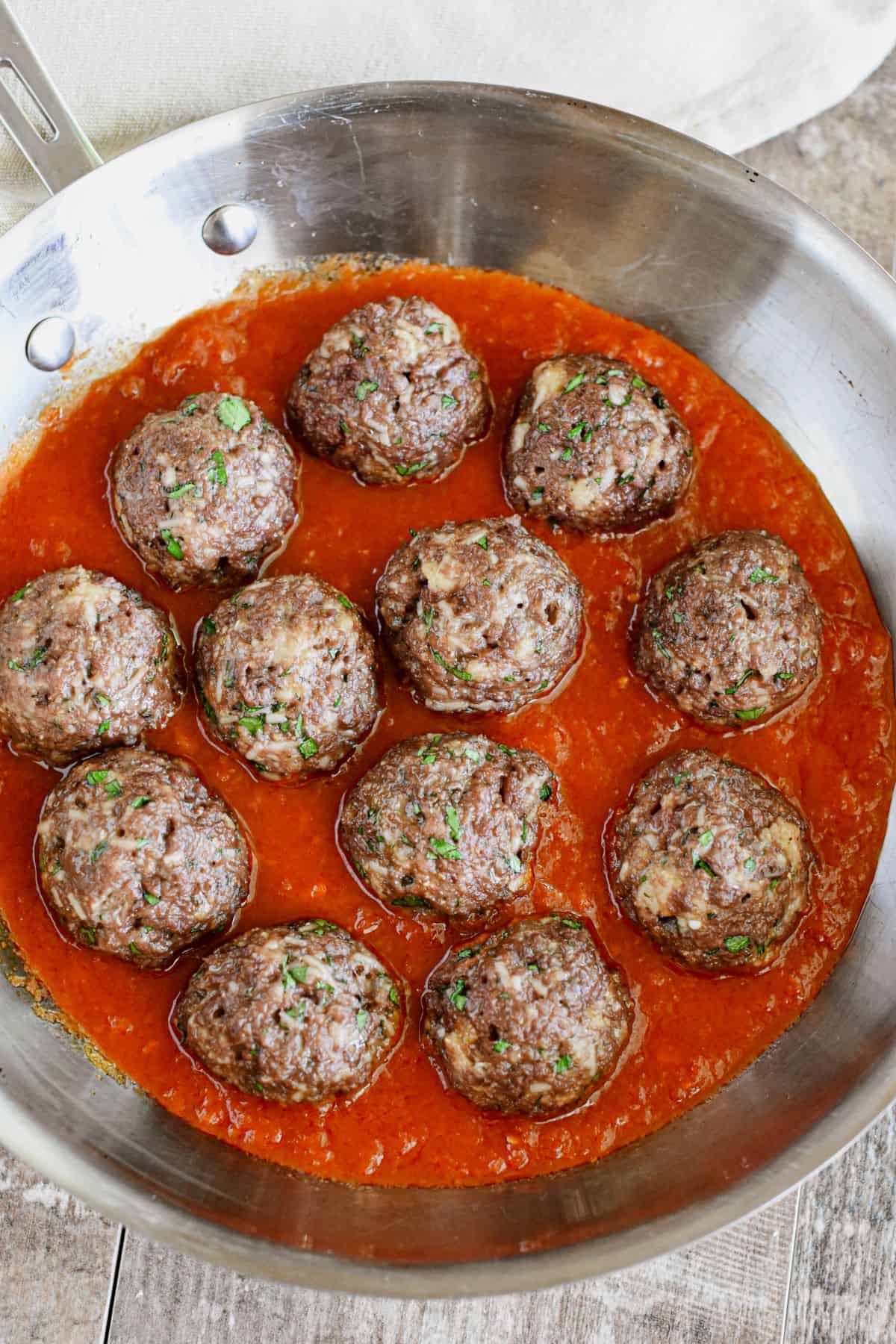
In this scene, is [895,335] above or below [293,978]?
above

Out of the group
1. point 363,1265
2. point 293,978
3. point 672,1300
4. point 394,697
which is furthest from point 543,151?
point 672,1300

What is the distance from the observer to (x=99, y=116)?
447 centimetres

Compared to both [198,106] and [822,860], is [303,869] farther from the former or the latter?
[198,106]

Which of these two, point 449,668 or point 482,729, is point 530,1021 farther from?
point 449,668

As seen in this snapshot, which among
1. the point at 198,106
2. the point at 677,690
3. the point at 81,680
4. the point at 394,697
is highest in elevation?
the point at 198,106

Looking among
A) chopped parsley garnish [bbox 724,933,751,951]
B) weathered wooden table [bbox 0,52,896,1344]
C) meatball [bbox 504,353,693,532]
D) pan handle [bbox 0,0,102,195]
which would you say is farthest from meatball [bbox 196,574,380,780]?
weathered wooden table [bbox 0,52,896,1344]

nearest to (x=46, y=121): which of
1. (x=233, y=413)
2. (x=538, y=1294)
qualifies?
(x=233, y=413)

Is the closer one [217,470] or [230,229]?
A: [217,470]

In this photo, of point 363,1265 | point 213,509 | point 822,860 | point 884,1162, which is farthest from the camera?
point 884,1162

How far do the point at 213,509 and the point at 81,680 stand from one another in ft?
2.34

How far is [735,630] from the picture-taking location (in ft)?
12.1

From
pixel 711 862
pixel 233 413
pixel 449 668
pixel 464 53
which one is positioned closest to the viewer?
pixel 711 862

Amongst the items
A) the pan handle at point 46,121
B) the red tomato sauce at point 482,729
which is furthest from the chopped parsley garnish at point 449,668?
the pan handle at point 46,121

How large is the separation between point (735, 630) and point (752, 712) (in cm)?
33
